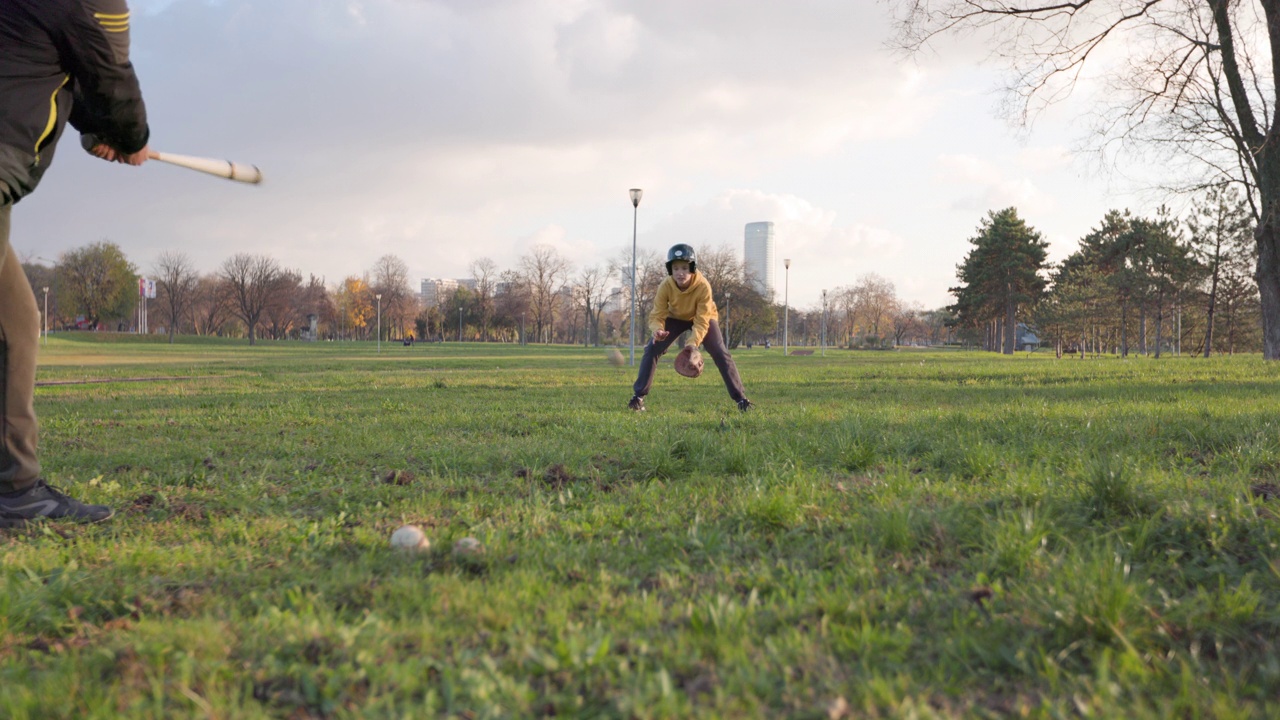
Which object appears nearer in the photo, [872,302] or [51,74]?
[51,74]

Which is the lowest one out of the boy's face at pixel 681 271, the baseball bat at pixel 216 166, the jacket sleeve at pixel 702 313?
the jacket sleeve at pixel 702 313

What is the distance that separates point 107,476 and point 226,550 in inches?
84.9

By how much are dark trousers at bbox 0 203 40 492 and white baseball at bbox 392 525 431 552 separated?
1.86m

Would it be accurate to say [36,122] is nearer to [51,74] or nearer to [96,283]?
[51,74]

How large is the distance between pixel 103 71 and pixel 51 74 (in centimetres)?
18

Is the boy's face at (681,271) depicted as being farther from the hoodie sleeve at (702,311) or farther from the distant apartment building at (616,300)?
the distant apartment building at (616,300)

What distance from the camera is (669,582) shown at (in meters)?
2.51

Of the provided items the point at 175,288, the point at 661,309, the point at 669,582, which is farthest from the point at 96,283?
the point at 669,582

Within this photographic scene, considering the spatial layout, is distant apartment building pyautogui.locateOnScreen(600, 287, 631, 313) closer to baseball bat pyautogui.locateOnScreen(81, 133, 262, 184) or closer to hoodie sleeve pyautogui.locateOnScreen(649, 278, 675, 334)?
hoodie sleeve pyautogui.locateOnScreen(649, 278, 675, 334)

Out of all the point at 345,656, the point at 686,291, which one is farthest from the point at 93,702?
the point at 686,291

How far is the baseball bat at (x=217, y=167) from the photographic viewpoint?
4.09 m

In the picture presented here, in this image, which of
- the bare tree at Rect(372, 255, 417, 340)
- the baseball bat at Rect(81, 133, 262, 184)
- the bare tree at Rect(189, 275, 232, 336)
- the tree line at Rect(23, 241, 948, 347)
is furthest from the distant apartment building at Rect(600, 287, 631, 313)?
the baseball bat at Rect(81, 133, 262, 184)

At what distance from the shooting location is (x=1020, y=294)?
5844cm

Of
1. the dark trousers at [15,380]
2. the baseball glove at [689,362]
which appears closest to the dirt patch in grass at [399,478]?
the dark trousers at [15,380]
